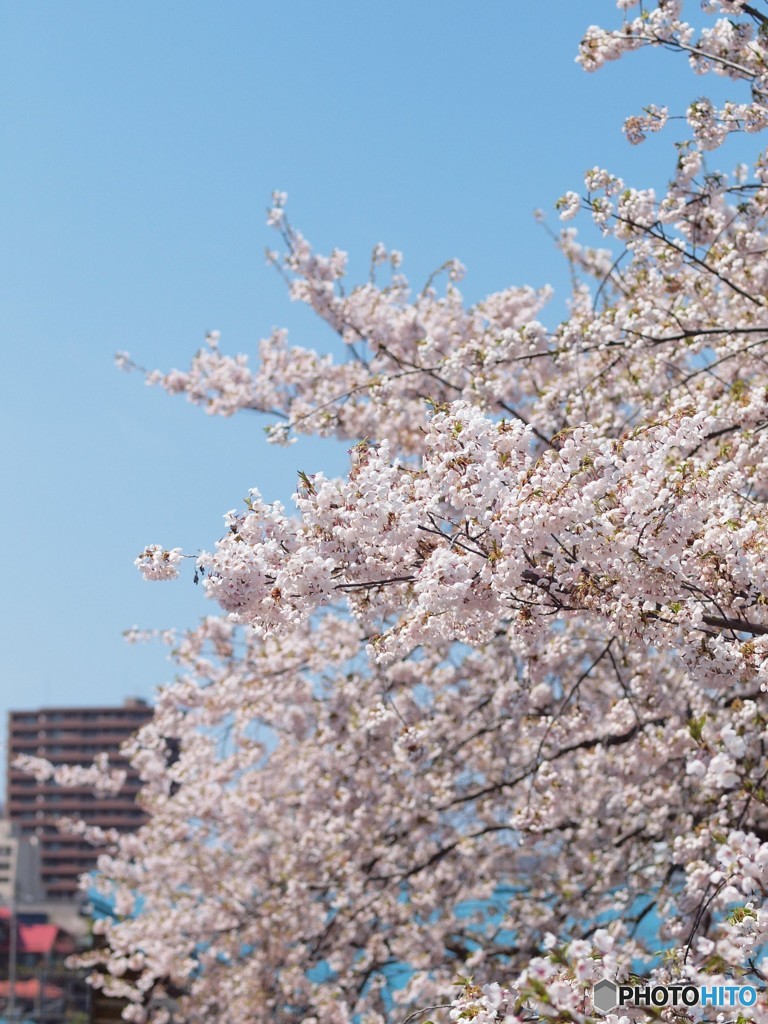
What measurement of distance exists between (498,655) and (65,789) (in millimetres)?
115313


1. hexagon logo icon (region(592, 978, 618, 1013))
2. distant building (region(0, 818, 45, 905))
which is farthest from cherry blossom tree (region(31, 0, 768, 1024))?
distant building (region(0, 818, 45, 905))

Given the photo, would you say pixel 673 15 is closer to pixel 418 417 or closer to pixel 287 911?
pixel 418 417

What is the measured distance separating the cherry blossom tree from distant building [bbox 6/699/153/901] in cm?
10298

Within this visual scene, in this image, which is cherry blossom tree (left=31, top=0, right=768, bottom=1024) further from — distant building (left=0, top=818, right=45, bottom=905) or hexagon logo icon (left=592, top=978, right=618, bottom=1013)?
distant building (left=0, top=818, right=45, bottom=905)

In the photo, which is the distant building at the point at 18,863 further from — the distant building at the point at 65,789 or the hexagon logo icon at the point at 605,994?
the hexagon logo icon at the point at 605,994

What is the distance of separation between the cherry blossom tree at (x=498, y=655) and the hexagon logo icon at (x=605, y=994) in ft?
0.11

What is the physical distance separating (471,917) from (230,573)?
7.59 meters

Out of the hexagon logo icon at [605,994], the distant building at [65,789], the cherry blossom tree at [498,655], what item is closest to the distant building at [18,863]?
the distant building at [65,789]

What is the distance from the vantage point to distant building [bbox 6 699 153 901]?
112312mm

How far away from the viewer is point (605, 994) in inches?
145

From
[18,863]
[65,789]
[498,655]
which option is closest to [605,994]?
[498,655]

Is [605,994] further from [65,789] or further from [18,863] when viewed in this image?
[65,789]

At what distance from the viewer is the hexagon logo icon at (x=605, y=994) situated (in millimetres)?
3652

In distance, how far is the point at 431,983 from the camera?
372 inches
